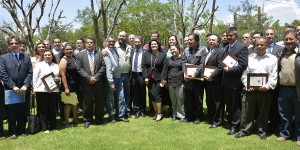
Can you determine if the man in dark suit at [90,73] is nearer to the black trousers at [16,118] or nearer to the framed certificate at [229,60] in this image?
the black trousers at [16,118]

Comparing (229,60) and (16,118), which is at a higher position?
(229,60)

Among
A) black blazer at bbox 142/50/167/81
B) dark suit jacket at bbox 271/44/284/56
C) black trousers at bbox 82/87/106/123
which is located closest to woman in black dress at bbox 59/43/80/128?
black trousers at bbox 82/87/106/123

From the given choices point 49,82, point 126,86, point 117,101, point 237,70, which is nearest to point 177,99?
point 126,86

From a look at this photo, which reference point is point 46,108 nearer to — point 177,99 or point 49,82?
point 49,82

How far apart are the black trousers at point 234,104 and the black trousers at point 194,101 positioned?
2.82ft

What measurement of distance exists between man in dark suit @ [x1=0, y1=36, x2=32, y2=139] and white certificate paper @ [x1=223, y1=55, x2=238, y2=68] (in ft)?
14.1

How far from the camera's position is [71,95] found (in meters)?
7.48

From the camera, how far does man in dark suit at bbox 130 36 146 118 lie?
26.9ft

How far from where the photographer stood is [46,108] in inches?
276

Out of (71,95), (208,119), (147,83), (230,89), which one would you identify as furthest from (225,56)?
(71,95)

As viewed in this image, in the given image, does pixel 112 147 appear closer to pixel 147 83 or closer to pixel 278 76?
pixel 147 83

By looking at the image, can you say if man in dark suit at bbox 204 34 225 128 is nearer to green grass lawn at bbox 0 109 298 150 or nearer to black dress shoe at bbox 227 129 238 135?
green grass lawn at bbox 0 109 298 150

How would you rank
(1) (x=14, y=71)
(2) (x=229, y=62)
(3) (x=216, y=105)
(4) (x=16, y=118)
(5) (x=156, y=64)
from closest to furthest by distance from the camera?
1. (2) (x=229, y=62)
2. (1) (x=14, y=71)
3. (4) (x=16, y=118)
4. (3) (x=216, y=105)
5. (5) (x=156, y=64)

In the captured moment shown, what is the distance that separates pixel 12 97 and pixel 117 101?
261 centimetres
